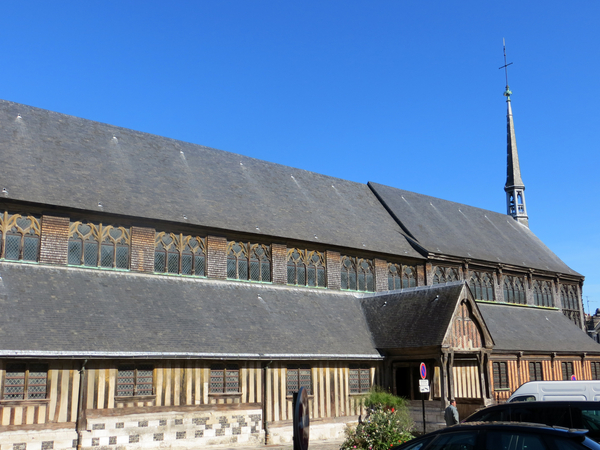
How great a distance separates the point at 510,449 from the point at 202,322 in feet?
47.7

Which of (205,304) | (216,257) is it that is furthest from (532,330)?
(205,304)

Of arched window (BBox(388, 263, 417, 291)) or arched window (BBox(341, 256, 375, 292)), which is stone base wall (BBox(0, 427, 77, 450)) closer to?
arched window (BBox(341, 256, 375, 292))

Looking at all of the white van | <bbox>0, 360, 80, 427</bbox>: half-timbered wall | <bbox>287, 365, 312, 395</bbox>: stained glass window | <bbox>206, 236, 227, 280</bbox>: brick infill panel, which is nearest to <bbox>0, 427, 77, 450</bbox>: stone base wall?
<bbox>0, 360, 80, 427</bbox>: half-timbered wall

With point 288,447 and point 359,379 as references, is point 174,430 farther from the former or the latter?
point 359,379

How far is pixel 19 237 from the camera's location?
19.2 meters

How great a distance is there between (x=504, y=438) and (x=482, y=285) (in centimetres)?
2774

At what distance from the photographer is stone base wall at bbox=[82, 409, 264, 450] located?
1727cm

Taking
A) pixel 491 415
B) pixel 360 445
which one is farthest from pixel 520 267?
pixel 491 415

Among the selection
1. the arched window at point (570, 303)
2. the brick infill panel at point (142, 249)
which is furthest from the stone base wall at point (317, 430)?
the arched window at point (570, 303)

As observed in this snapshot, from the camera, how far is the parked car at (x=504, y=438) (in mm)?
6789

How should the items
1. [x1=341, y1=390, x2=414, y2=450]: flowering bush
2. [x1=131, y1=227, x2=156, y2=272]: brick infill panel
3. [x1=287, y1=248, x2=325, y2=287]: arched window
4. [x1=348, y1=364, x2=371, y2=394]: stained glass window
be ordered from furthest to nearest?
[x1=287, y1=248, x2=325, y2=287]: arched window, [x1=348, y1=364, x2=371, y2=394]: stained glass window, [x1=131, y1=227, x2=156, y2=272]: brick infill panel, [x1=341, y1=390, x2=414, y2=450]: flowering bush

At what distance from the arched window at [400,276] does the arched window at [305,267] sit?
421 cm

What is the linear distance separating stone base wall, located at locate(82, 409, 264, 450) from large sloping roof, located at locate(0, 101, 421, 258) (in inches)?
273

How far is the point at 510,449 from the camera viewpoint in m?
7.24
